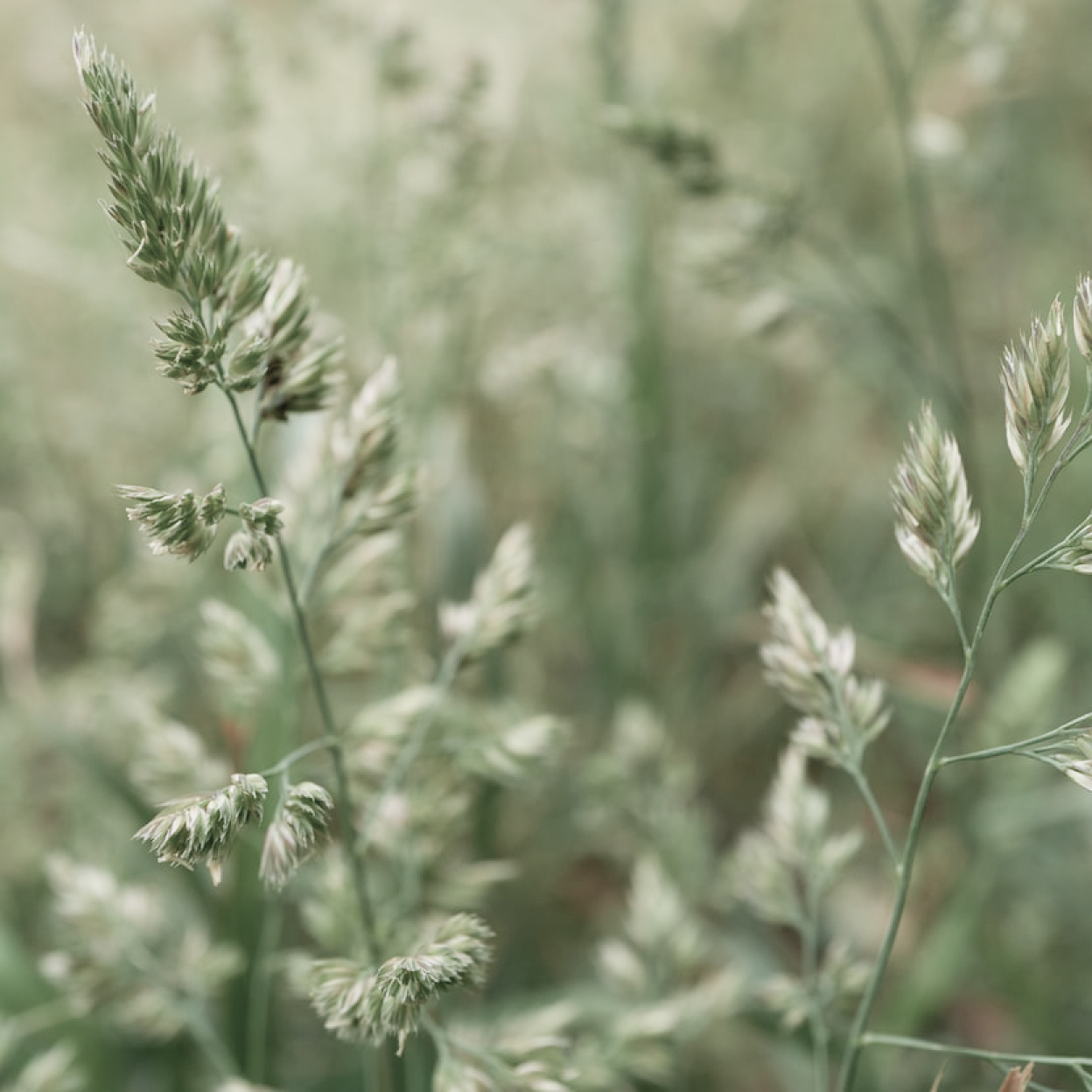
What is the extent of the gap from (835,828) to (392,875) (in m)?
0.78

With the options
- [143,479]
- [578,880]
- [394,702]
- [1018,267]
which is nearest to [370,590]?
[394,702]

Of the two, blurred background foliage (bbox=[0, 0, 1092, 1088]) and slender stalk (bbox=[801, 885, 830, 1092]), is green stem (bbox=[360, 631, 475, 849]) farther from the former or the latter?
slender stalk (bbox=[801, 885, 830, 1092])

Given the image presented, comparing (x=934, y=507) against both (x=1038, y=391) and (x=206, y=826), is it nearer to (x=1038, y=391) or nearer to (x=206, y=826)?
(x=1038, y=391)

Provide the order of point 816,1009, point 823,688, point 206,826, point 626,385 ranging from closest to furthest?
point 206,826 → point 823,688 → point 816,1009 → point 626,385

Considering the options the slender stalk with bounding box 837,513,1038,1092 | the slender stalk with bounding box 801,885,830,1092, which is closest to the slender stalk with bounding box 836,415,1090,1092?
the slender stalk with bounding box 837,513,1038,1092

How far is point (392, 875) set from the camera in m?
1.08

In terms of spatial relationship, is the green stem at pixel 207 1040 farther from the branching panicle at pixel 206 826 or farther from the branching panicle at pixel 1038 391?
the branching panicle at pixel 1038 391

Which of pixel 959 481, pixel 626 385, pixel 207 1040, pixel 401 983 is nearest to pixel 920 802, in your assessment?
pixel 959 481

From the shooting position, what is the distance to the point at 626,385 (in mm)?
1729

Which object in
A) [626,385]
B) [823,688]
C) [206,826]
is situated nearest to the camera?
[206,826]

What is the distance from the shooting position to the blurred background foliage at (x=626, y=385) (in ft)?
4.44

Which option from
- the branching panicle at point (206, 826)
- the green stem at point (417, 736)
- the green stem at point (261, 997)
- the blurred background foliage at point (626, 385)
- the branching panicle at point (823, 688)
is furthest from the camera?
the blurred background foliage at point (626, 385)

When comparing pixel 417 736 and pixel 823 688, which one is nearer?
pixel 823 688

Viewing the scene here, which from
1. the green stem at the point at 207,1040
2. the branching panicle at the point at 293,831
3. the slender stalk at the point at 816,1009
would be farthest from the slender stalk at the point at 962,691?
the green stem at the point at 207,1040
